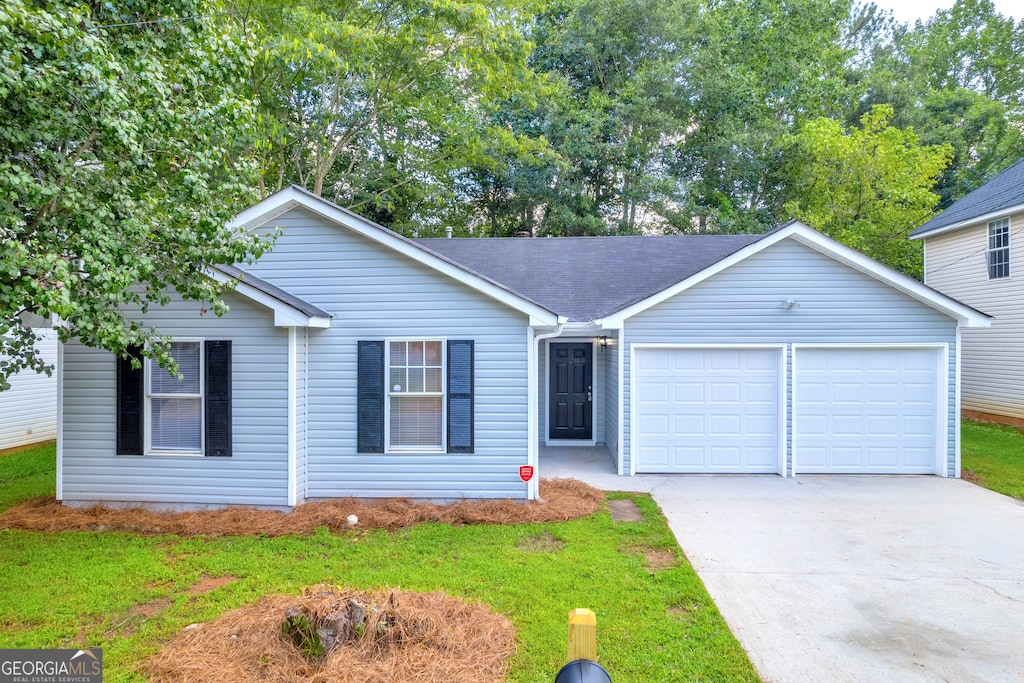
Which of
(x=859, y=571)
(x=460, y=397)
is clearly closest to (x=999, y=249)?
(x=859, y=571)

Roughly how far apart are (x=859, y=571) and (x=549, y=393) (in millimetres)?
6336

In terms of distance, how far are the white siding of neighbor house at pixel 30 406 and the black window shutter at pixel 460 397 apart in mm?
8600

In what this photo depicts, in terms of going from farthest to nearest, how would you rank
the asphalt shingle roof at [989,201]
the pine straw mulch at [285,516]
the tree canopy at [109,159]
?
the asphalt shingle roof at [989,201]
the pine straw mulch at [285,516]
the tree canopy at [109,159]

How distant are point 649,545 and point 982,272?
14205 millimetres

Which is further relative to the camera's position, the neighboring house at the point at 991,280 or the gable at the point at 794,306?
the neighboring house at the point at 991,280

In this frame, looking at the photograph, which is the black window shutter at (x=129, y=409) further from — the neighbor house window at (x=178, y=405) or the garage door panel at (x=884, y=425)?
the garage door panel at (x=884, y=425)

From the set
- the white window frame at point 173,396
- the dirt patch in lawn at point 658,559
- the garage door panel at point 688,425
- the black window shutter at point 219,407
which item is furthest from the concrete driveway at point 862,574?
the white window frame at point 173,396

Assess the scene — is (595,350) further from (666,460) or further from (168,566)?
(168,566)

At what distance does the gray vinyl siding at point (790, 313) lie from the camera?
27.4ft

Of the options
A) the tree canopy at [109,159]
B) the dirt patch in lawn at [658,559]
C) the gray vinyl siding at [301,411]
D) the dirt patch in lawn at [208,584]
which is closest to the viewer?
the tree canopy at [109,159]

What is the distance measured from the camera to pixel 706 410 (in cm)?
866

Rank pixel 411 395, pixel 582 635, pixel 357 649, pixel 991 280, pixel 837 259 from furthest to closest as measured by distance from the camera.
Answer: pixel 991 280
pixel 837 259
pixel 411 395
pixel 357 649
pixel 582 635

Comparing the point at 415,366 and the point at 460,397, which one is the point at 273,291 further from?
the point at 460,397

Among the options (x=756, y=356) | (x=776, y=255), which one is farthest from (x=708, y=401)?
(x=776, y=255)
